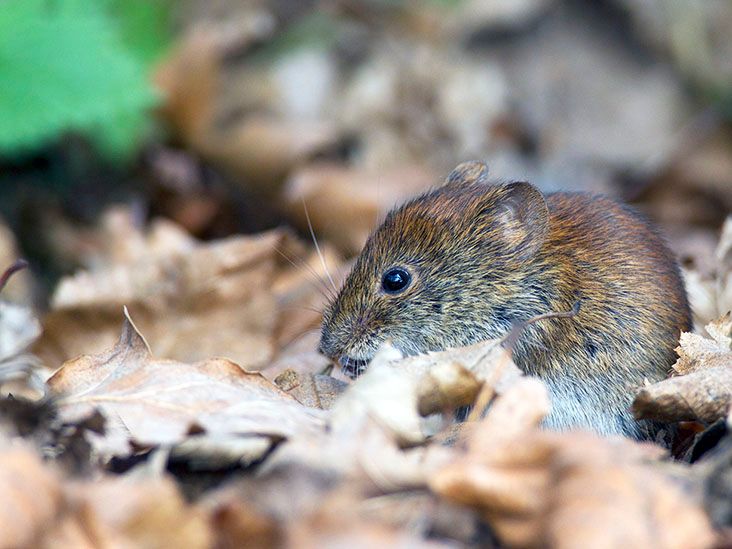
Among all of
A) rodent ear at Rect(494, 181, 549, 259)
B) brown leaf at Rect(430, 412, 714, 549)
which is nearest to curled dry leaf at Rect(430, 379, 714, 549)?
brown leaf at Rect(430, 412, 714, 549)

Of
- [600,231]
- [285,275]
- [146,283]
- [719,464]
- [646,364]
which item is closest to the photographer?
[719,464]

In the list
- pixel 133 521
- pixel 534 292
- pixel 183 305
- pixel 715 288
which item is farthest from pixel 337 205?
pixel 133 521

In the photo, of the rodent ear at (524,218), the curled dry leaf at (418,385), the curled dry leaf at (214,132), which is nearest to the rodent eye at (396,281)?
the rodent ear at (524,218)

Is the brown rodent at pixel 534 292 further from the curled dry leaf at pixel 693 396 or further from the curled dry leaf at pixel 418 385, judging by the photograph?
the curled dry leaf at pixel 418 385

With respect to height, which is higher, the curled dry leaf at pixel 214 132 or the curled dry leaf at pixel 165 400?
the curled dry leaf at pixel 165 400

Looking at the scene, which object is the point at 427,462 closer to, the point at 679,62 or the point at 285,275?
the point at 285,275

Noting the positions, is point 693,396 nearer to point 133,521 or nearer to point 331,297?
point 133,521

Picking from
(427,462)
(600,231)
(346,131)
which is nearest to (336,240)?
(346,131)
